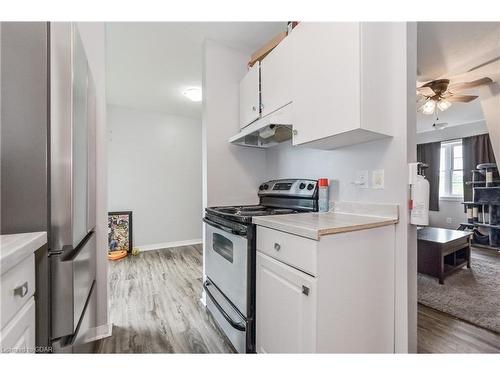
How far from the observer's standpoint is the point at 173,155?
412cm

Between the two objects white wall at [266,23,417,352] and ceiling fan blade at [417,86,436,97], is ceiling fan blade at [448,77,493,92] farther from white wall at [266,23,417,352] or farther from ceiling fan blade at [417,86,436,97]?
white wall at [266,23,417,352]

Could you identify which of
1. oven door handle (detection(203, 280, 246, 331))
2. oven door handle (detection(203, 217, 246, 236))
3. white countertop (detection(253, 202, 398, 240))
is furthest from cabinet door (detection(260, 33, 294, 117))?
oven door handle (detection(203, 280, 246, 331))

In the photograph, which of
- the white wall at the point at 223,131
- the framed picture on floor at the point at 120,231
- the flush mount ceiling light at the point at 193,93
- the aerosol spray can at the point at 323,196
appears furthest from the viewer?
the framed picture on floor at the point at 120,231

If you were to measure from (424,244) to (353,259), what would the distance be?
7.08ft

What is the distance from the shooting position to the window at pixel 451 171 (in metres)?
4.90

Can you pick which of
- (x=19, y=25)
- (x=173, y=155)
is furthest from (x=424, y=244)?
(x=173, y=155)

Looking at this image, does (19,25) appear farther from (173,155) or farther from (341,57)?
(173,155)

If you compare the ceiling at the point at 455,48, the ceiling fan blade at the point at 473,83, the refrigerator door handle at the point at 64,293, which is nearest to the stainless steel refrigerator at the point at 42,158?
the refrigerator door handle at the point at 64,293

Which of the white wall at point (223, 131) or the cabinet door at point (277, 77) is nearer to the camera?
the cabinet door at point (277, 77)

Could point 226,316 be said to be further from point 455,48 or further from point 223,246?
point 455,48

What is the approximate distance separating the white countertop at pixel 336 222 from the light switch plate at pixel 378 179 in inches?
4.6

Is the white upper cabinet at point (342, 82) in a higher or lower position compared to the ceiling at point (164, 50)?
lower

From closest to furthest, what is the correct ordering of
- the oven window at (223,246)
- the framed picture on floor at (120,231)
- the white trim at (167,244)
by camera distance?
the oven window at (223,246) < the framed picture on floor at (120,231) < the white trim at (167,244)

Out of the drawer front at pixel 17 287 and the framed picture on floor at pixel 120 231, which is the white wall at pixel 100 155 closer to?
the drawer front at pixel 17 287
